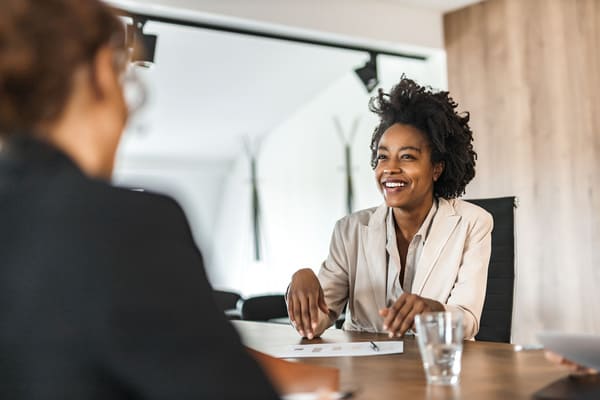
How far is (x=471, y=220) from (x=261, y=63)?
499 centimetres

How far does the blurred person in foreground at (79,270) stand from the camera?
508mm

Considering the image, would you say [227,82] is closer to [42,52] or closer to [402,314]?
[402,314]

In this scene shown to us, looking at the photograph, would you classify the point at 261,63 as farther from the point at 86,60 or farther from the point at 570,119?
the point at 86,60

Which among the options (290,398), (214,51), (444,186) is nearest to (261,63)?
(214,51)

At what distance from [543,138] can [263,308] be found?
2.49 metres

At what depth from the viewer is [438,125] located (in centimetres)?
234

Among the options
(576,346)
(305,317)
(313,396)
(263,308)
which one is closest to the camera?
(313,396)

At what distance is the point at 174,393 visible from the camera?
0.51m

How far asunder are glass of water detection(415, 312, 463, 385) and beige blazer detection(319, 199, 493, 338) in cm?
79

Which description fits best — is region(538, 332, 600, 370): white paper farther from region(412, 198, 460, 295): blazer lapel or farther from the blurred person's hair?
region(412, 198, 460, 295): blazer lapel

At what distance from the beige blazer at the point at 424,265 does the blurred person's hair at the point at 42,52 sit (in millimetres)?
1489

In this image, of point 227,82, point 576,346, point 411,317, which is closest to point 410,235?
point 411,317

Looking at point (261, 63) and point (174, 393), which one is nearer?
point (174, 393)

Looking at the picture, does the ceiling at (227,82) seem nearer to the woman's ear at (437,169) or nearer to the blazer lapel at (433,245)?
the woman's ear at (437,169)
